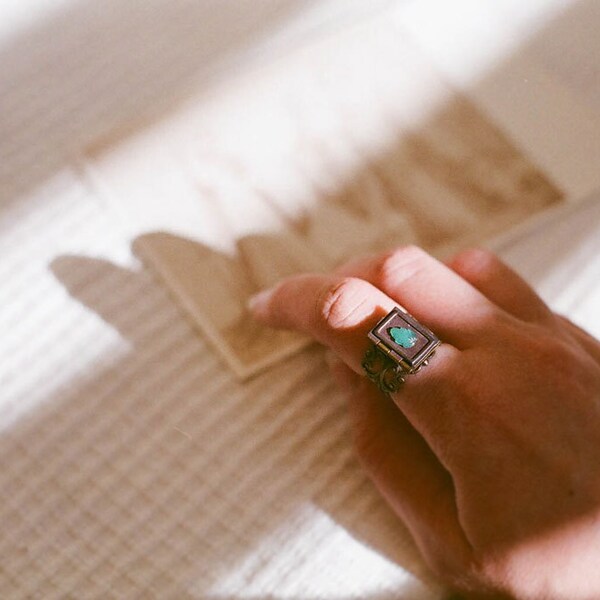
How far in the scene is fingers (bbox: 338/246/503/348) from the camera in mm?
494

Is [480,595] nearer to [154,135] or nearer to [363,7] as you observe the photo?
[154,135]

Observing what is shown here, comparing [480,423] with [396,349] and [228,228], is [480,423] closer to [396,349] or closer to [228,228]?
[396,349]

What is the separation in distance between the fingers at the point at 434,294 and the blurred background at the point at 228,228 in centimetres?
10

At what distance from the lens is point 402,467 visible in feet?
1.65

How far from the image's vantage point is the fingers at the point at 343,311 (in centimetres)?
48

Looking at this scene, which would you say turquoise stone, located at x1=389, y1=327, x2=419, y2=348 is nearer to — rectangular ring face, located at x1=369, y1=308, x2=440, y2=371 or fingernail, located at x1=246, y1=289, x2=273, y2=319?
rectangular ring face, located at x1=369, y1=308, x2=440, y2=371

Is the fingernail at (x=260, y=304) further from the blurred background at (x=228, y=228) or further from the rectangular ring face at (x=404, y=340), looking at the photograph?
the rectangular ring face at (x=404, y=340)

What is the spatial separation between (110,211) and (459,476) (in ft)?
1.25

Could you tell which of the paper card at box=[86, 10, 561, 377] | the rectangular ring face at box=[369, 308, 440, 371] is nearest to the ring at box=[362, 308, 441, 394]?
the rectangular ring face at box=[369, 308, 440, 371]

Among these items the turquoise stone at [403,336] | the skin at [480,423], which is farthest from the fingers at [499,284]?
the turquoise stone at [403,336]

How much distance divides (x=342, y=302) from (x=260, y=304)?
10 centimetres

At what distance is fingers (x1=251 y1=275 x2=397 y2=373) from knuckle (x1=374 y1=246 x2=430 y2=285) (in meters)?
0.02

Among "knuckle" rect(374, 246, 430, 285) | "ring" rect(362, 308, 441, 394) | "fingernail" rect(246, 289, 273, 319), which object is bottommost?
"ring" rect(362, 308, 441, 394)

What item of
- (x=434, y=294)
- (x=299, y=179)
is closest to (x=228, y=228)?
(x=299, y=179)
